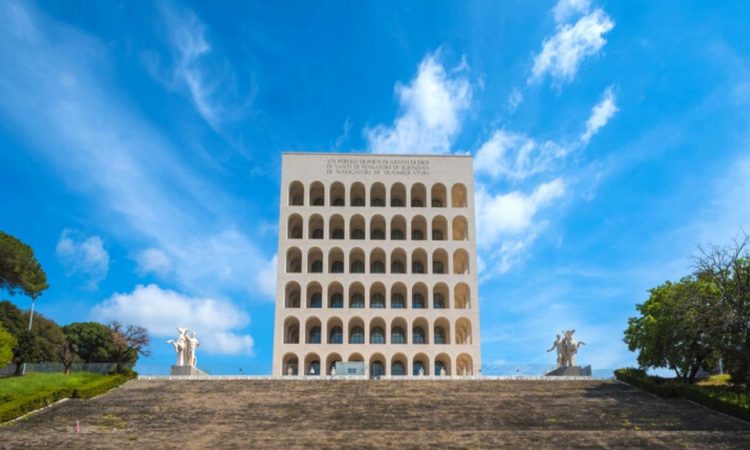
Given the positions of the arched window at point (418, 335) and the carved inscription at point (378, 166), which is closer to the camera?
the arched window at point (418, 335)

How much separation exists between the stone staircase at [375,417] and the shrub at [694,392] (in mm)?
501

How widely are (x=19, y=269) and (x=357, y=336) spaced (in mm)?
23792

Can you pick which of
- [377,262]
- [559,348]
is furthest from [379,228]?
[559,348]

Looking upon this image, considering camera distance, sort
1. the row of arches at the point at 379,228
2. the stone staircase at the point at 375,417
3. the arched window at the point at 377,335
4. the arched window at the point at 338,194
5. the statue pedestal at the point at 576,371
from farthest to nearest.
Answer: the arched window at the point at 338,194 < the row of arches at the point at 379,228 < the arched window at the point at 377,335 < the statue pedestal at the point at 576,371 < the stone staircase at the point at 375,417

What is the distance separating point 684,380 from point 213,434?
81.2ft

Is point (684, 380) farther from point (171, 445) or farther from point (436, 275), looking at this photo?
point (171, 445)

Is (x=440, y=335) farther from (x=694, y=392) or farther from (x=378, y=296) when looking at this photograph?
(x=694, y=392)

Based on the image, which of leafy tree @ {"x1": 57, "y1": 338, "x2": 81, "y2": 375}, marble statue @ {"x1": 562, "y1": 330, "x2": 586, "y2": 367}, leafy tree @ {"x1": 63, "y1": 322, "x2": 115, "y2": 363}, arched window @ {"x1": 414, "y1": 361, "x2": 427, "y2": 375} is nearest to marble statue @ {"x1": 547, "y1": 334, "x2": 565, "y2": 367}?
marble statue @ {"x1": 562, "y1": 330, "x2": 586, "y2": 367}

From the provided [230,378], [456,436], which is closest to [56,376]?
[230,378]

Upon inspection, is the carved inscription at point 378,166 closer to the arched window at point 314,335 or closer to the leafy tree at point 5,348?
the arched window at point 314,335

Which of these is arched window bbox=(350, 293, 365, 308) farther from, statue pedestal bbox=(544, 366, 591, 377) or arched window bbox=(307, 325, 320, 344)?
statue pedestal bbox=(544, 366, 591, 377)

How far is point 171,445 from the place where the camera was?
22891 millimetres

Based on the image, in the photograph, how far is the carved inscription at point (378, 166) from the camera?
55938mm

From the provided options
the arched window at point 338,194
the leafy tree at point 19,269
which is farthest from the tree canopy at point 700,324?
the leafy tree at point 19,269
